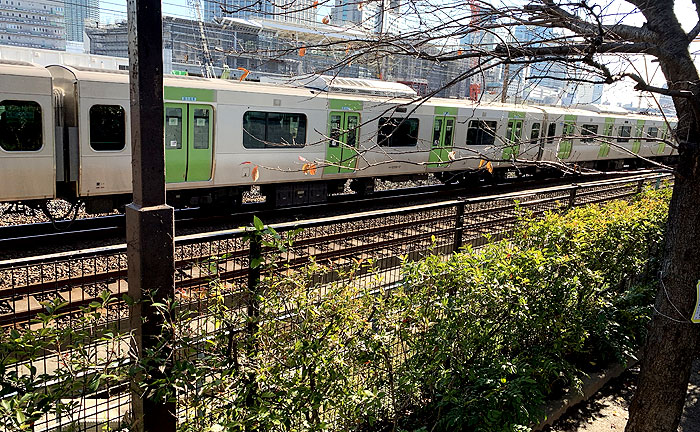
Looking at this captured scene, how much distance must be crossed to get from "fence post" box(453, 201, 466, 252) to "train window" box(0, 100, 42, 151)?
758 cm

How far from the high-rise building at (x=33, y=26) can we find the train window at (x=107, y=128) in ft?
216

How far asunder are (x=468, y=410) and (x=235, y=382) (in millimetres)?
1778

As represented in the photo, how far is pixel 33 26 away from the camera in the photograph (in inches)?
2923

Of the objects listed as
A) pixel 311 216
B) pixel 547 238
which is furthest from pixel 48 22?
pixel 547 238

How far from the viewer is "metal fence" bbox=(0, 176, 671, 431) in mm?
2887

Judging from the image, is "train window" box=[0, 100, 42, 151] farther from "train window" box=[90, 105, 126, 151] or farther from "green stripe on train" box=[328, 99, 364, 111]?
"green stripe on train" box=[328, 99, 364, 111]

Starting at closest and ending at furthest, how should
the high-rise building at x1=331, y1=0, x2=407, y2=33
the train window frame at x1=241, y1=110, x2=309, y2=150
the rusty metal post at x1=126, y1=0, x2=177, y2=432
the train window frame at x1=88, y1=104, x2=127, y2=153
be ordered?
the rusty metal post at x1=126, y1=0, x2=177, y2=432 → the high-rise building at x1=331, y1=0, x2=407, y2=33 → the train window frame at x1=88, y1=104, x2=127, y2=153 → the train window frame at x1=241, y1=110, x2=309, y2=150

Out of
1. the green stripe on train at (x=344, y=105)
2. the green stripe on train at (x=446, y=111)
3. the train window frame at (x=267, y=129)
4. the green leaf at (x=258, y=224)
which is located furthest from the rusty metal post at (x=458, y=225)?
the green stripe on train at (x=446, y=111)

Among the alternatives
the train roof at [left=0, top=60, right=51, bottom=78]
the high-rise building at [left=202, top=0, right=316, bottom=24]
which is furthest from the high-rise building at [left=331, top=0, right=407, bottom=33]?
the train roof at [left=0, top=60, right=51, bottom=78]

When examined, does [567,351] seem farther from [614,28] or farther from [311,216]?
[311,216]

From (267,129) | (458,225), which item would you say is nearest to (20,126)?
(267,129)

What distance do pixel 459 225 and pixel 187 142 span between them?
276 inches

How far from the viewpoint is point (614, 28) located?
415 centimetres

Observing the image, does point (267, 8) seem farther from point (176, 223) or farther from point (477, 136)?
point (477, 136)
